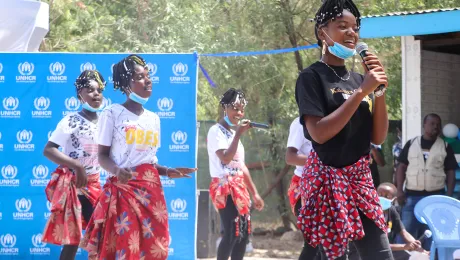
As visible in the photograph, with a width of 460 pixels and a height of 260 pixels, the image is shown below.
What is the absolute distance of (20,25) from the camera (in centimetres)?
Result: 1238

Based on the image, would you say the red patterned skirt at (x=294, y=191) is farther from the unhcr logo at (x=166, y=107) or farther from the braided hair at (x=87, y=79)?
the unhcr logo at (x=166, y=107)

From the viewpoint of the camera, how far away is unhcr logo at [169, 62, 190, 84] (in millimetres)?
9609

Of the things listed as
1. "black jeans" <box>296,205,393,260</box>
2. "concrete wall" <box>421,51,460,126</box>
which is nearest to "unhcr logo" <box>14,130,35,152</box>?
"concrete wall" <box>421,51,460,126</box>

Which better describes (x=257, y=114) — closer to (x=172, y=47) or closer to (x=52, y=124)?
(x=172, y=47)

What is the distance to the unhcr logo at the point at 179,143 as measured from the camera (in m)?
9.54

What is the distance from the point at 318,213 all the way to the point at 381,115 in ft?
1.98

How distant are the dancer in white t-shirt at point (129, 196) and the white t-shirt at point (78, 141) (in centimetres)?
135

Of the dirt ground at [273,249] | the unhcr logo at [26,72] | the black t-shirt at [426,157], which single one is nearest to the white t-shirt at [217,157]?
the unhcr logo at [26,72]

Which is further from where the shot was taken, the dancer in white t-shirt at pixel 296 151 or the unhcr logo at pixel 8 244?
the unhcr logo at pixel 8 244

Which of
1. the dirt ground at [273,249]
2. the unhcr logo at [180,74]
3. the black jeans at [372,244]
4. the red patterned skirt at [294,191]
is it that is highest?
the unhcr logo at [180,74]

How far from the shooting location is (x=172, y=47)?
15570 mm

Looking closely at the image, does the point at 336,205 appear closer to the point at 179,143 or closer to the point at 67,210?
the point at 67,210

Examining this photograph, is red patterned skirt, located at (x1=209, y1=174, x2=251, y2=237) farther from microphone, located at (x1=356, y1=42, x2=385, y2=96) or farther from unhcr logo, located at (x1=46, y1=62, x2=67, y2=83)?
microphone, located at (x1=356, y1=42, x2=385, y2=96)

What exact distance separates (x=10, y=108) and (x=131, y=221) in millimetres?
4276
